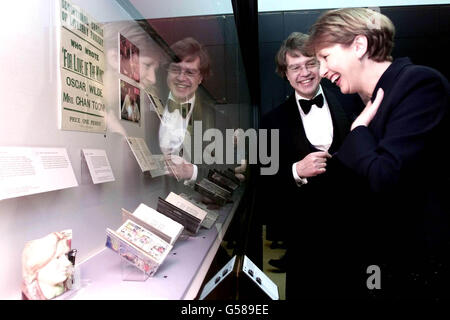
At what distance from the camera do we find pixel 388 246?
124 cm

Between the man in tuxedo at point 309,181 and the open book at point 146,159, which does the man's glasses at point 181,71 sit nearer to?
the open book at point 146,159

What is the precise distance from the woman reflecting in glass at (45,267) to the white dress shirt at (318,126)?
800mm

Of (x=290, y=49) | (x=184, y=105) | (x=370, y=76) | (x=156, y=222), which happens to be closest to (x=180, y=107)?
(x=184, y=105)

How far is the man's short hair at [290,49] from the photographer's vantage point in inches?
51.4

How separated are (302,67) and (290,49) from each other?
0.27 ft

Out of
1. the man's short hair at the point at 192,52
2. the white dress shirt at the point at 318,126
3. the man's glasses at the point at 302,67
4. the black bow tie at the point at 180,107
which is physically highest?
the man's short hair at the point at 192,52

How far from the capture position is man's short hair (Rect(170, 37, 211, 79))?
198 cm

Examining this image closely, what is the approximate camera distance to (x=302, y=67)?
1324 millimetres

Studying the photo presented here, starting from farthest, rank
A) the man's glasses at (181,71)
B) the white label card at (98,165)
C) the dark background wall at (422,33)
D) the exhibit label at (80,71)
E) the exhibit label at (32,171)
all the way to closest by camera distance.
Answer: the man's glasses at (181,71), the white label card at (98,165), the exhibit label at (80,71), the dark background wall at (422,33), the exhibit label at (32,171)

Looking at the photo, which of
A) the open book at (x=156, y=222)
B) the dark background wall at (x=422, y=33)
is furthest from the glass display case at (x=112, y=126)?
the dark background wall at (x=422, y=33)

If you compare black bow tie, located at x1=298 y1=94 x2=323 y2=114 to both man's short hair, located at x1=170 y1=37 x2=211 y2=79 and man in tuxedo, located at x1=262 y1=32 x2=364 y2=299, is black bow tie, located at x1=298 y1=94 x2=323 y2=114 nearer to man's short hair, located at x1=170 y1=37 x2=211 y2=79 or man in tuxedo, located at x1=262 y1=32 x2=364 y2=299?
man in tuxedo, located at x1=262 y1=32 x2=364 y2=299

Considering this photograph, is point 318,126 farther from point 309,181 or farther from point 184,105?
point 184,105
